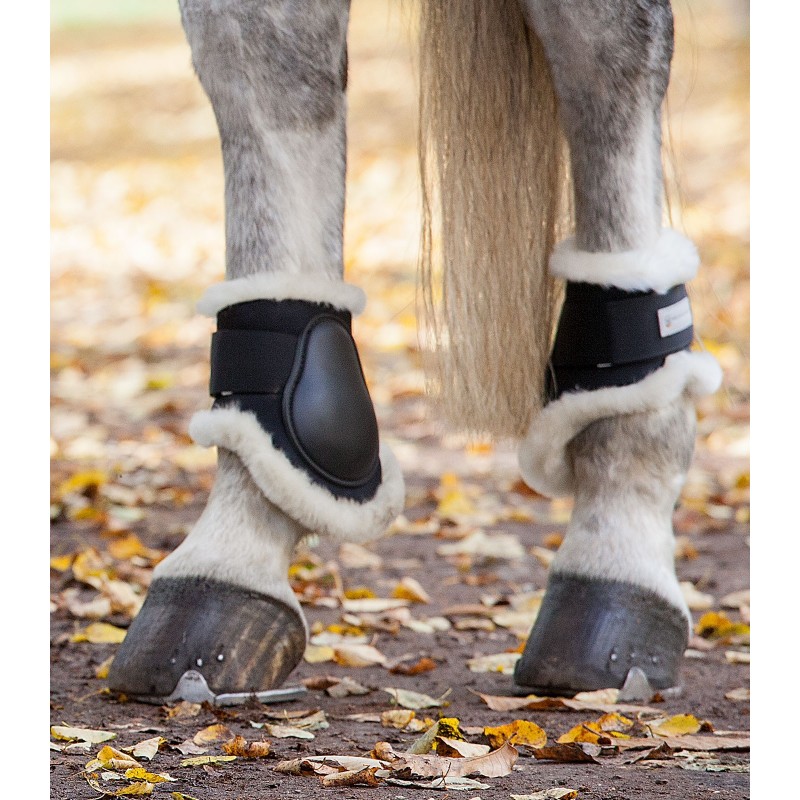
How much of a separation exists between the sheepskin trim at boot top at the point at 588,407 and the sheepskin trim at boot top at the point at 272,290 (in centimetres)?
38

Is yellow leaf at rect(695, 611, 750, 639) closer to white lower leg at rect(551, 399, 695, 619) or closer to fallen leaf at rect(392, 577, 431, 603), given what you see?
white lower leg at rect(551, 399, 695, 619)

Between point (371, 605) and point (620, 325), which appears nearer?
point (620, 325)

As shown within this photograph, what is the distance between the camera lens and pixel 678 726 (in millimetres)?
1632

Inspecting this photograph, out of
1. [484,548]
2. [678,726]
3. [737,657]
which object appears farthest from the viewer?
[484,548]

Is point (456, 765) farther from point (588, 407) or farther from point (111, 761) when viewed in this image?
point (588, 407)

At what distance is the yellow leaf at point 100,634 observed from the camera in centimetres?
215

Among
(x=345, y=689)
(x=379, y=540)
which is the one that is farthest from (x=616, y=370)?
(x=379, y=540)

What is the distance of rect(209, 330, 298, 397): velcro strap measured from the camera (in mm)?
1732

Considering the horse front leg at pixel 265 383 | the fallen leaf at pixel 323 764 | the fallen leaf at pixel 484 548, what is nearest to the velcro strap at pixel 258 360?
the horse front leg at pixel 265 383

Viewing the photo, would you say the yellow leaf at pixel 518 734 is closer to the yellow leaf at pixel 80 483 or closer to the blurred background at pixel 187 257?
the blurred background at pixel 187 257

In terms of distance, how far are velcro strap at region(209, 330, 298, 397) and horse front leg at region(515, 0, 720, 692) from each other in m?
0.43

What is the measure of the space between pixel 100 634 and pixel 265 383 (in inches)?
26.2
